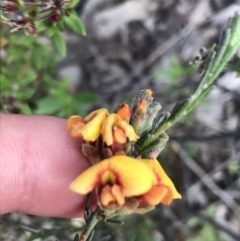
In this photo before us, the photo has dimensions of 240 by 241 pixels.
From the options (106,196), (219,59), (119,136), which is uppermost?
(219,59)

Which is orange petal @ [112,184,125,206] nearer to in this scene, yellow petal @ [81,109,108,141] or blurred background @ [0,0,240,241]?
yellow petal @ [81,109,108,141]

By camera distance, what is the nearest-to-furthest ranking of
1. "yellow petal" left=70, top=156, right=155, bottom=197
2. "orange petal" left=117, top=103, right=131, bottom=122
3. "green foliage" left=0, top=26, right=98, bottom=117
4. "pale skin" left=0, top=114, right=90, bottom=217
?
1. "yellow petal" left=70, top=156, right=155, bottom=197
2. "orange petal" left=117, top=103, right=131, bottom=122
3. "pale skin" left=0, top=114, right=90, bottom=217
4. "green foliage" left=0, top=26, right=98, bottom=117

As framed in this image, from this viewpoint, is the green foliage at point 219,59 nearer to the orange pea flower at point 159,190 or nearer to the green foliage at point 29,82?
the orange pea flower at point 159,190

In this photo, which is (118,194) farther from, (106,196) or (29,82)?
(29,82)

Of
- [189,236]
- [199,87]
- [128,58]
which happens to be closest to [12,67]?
[128,58]

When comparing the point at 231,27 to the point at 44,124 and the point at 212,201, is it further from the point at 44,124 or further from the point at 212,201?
the point at 212,201

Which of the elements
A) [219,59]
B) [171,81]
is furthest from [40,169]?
[171,81]

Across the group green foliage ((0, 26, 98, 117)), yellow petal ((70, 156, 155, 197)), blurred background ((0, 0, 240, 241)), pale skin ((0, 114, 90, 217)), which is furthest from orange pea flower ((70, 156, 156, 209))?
blurred background ((0, 0, 240, 241))

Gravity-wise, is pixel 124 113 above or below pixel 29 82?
above
